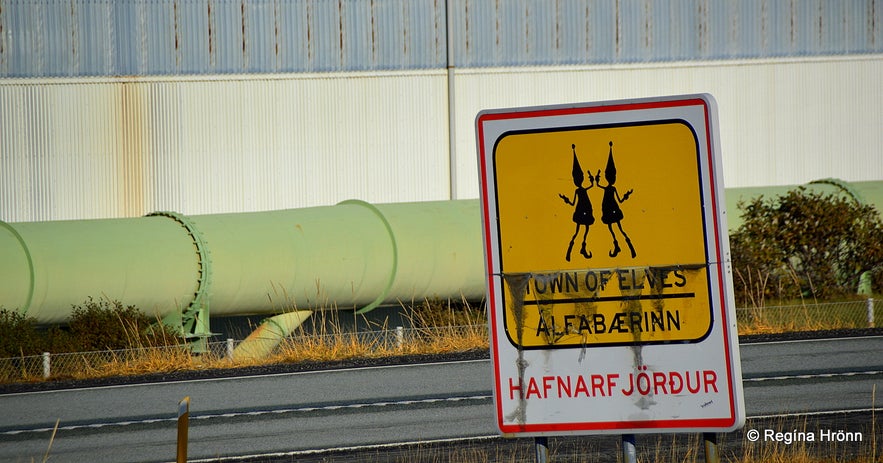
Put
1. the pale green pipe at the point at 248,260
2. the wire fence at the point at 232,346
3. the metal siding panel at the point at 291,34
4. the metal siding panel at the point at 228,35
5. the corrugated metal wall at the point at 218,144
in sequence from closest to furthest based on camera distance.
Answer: the wire fence at the point at 232,346 → the pale green pipe at the point at 248,260 → the corrugated metal wall at the point at 218,144 → the metal siding panel at the point at 228,35 → the metal siding panel at the point at 291,34

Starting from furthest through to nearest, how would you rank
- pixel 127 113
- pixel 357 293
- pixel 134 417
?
1. pixel 127 113
2. pixel 357 293
3. pixel 134 417

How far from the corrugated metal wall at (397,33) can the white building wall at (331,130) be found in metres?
0.37

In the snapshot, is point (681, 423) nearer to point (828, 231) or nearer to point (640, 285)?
point (640, 285)

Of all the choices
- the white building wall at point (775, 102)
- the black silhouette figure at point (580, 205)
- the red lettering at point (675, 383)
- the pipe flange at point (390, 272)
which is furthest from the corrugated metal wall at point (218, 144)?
the red lettering at point (675, 383)

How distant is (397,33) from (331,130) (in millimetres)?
2937

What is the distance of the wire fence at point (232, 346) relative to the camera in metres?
14.7

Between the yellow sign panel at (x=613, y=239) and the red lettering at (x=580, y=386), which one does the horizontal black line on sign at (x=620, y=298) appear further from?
the red lettering at (x=580, y=386)

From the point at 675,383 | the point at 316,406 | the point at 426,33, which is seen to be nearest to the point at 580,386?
the point at 675,383

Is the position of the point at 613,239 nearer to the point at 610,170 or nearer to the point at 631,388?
the point at 610,170

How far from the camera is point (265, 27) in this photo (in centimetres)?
2355

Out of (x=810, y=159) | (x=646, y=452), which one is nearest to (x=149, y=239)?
(x=646, y=452)

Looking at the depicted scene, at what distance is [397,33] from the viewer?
2419cm

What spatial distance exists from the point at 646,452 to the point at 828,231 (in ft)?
45.4

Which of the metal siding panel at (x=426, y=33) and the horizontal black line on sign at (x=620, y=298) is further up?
the metal siding panel at (x=426, y=33)
